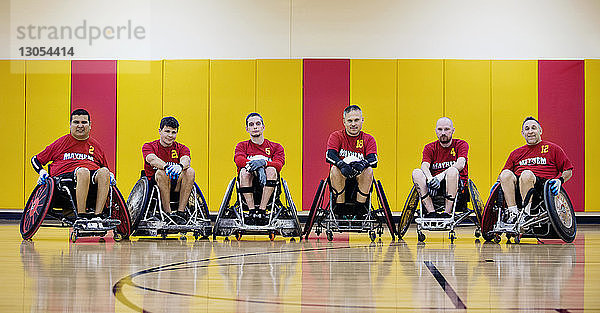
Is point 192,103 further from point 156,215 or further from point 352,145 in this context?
point 352,145

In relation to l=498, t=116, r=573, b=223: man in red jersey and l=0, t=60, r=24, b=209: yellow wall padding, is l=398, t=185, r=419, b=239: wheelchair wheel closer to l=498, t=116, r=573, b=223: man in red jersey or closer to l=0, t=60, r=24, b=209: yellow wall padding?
l=498, t=116, r=573, b=223: man in red jersey

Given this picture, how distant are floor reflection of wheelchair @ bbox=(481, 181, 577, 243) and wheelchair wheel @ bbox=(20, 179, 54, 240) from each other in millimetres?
3272

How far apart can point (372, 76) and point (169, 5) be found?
277 centimetres

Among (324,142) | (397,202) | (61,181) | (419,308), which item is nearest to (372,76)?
(324,142)

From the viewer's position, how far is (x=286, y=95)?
8.59m

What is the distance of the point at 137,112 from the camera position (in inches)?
340

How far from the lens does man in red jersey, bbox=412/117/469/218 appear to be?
17.7 ft

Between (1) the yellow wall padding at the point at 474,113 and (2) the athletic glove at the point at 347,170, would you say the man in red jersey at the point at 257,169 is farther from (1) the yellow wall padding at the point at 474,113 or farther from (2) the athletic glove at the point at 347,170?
(1) the yellow wall padding at the point at 474,113

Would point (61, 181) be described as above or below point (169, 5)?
below

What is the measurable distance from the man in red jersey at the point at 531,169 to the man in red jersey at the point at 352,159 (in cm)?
102

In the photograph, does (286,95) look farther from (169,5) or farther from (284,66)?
(169,5)

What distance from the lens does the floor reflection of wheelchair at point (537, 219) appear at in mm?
5023

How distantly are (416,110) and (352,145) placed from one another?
301 centimetres

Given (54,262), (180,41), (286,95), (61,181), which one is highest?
(180,41)
